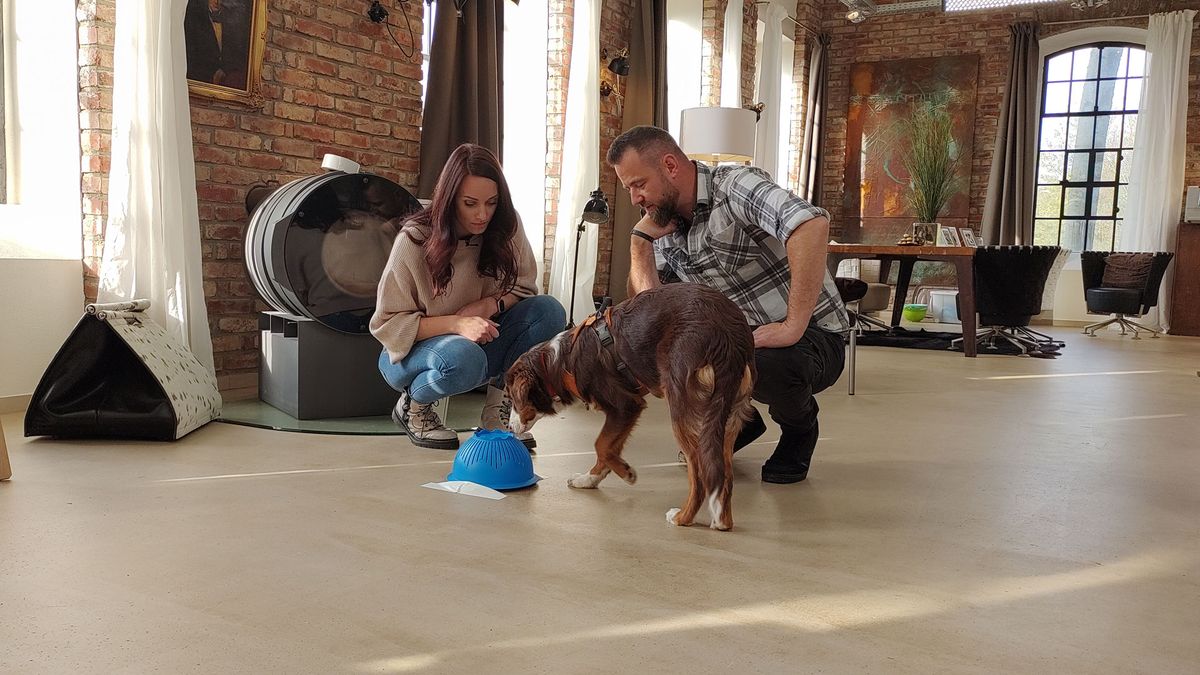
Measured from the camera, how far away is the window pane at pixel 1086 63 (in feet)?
33.1

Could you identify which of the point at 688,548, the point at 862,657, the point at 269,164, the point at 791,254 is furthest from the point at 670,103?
the point at 862,657

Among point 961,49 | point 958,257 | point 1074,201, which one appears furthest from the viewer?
point 961,49

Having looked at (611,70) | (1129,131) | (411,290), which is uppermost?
(1129,131)

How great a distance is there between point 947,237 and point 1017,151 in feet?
11.5

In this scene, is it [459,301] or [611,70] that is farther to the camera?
[611,70]

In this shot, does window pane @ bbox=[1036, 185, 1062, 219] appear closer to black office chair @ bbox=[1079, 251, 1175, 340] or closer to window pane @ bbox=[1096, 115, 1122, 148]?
window pane @ bbox=[1096, 115, 1122, 148]

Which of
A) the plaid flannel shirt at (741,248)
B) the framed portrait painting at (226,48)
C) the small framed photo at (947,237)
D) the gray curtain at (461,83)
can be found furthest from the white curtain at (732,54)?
the plaid flannel shirt at (741,248)

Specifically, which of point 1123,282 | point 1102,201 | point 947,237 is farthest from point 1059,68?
point 947,237

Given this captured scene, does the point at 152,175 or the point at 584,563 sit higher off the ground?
the point at 152,175

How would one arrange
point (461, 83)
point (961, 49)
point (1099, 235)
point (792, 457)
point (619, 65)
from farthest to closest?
1. point (961, 49)
2. point (1099, 235)
3. point (619, 65)
4. point (461, 83)
5. point (792, 457)

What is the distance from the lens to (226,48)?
4.02 metres

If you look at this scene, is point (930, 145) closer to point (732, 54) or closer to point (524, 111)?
point (732, 54)

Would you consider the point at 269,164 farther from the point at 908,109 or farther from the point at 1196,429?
the point at 908,109

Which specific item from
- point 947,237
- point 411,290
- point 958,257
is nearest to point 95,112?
point 411,290
